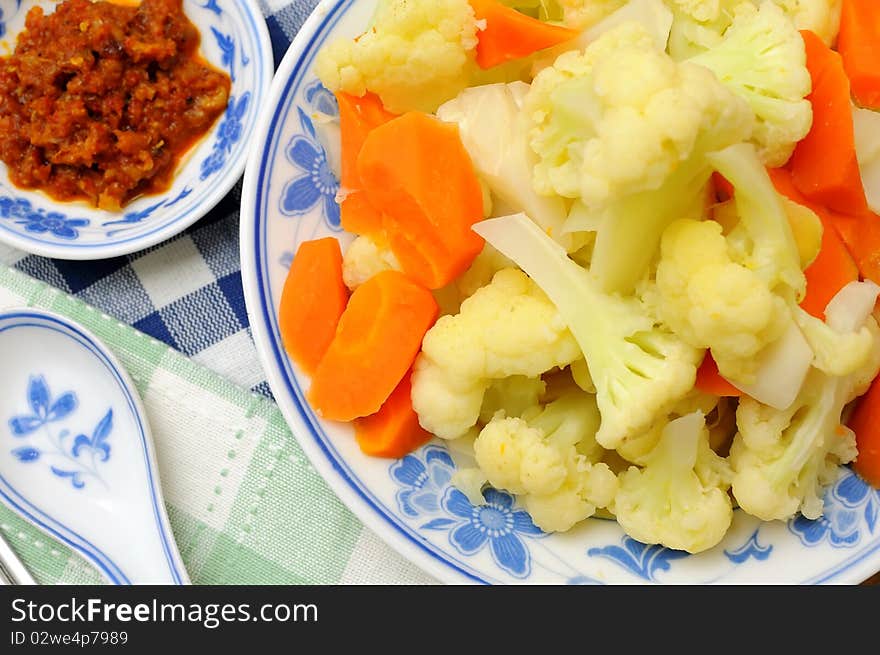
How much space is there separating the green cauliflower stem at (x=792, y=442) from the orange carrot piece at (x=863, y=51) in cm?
36

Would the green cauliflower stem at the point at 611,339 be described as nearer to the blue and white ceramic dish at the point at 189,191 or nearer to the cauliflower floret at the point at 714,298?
the cauliflower floret at the point at 714,298

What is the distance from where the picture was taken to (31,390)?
1.67m

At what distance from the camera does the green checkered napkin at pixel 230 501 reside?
5.26ft

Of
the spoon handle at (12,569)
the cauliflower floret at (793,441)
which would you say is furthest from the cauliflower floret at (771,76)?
the spoon handle at (12,569)

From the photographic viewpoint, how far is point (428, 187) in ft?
4.18

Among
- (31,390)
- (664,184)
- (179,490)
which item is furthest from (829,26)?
(31,390)

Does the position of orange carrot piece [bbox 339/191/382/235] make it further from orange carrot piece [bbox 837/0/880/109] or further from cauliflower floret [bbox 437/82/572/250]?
orange carrot piece [bbox 837/0/880/109]

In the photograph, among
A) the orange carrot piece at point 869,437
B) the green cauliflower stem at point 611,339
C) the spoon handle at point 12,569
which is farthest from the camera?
the spoon handle at point 12,569

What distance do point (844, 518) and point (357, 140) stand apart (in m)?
1.01

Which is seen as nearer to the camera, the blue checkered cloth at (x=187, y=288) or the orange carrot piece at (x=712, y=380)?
the orange carrot piece at (x=712, y=380)

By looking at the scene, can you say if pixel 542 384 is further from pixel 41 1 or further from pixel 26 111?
pixel 41 1

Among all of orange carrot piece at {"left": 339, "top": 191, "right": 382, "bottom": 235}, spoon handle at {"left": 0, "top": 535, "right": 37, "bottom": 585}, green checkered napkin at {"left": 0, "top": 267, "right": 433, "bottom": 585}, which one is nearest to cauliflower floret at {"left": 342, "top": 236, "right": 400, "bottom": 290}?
orange carrot piece at {"left": 339, "top": 191, "right": 382, "bottom": 235}

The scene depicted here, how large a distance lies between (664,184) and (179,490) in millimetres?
1133

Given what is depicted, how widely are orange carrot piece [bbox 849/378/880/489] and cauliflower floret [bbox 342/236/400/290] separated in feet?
2.61
